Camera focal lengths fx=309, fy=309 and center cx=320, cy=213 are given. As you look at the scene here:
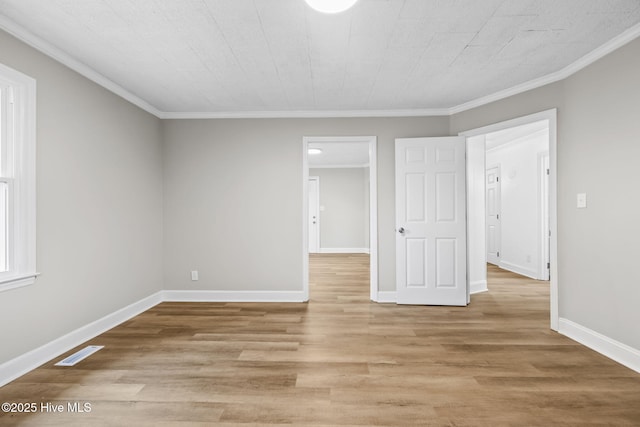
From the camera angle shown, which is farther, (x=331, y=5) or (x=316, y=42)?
(x=316, y=42)

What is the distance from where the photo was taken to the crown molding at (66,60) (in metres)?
2.15

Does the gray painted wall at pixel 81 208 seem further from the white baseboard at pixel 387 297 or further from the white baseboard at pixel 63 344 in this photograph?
the white baseboard at pixel 387 297

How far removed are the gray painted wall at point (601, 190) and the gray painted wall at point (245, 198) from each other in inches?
71.2

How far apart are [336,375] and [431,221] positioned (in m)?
2.39

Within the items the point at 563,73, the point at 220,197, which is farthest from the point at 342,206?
the point at 563,73

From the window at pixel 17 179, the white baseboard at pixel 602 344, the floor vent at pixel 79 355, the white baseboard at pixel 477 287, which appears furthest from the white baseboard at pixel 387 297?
the window at pixel 17 179

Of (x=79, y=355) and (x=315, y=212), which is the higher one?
(x=315, y=212)

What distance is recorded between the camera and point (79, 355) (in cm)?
251

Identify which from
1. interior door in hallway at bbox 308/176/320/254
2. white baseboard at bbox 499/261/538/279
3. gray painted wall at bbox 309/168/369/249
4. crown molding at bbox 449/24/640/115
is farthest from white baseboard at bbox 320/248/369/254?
crown molding at bbox 449/24/640/115

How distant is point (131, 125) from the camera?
138 inches

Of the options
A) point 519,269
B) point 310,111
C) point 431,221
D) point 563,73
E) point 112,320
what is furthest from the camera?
point 519,269

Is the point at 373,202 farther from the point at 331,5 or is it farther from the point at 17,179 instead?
the point at 17,179

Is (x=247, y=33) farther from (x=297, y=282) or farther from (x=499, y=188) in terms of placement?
(x=499, y=188)

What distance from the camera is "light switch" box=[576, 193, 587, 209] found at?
2742mm
